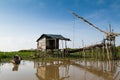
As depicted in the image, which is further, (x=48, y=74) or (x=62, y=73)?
(x=62, y=73)

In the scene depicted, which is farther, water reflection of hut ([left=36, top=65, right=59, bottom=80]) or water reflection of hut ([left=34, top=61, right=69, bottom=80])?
water reflection of hut ([left=34, top=61, right=69, bottom=80])

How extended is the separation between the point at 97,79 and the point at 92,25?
8.54m

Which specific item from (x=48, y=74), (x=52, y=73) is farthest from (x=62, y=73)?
(x=48, y=74)

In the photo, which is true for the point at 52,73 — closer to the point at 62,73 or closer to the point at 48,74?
the point at 48,74

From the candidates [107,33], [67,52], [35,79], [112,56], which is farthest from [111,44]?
[35,79]

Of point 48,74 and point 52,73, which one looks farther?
point 52,73

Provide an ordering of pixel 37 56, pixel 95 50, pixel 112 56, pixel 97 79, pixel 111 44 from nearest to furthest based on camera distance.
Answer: pixel 97 79, pixel 111 44, pixel 112 56, pixel 95 50, pixel 37 56

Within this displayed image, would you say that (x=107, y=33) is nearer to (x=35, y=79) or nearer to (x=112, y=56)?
(x=112, y=56)

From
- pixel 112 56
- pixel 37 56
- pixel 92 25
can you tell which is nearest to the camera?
pixel 92 25

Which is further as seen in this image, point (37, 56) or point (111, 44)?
point (37, 56)

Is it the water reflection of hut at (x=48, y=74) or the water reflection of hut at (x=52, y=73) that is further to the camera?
the water reflection of hut at (x=52, y=73)

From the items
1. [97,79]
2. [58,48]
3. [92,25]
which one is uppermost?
[92,25]

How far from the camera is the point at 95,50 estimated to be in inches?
1310

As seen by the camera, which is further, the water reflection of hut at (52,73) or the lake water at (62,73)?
the water reflection of hut at (52,73)
